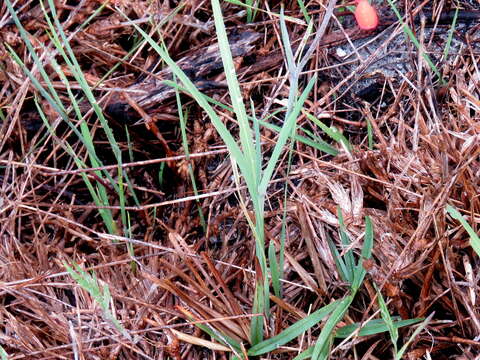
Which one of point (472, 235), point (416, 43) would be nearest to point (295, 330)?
point (472, 235)

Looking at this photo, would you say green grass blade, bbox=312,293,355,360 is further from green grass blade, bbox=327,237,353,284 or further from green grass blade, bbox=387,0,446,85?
green grass blade, bbox=387,0,446,85

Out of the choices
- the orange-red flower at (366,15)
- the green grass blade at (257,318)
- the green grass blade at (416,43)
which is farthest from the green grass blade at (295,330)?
the orange-red flower at (366,15)

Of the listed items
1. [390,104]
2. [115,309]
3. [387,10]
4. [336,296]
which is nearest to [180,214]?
[115,309]

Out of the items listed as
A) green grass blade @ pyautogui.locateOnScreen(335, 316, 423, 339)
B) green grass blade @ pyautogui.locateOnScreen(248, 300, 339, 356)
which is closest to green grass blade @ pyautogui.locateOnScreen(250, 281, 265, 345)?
green grass blade @ pyautogui.locateOnScreen(248, 300, 339, 356)

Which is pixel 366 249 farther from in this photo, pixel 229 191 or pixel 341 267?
pixel 229 191

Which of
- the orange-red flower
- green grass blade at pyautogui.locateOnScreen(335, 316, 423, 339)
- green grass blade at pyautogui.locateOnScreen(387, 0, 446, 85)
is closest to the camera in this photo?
green grass blade at pyautogui.locateOnScreen(335, 316, 423, 339)

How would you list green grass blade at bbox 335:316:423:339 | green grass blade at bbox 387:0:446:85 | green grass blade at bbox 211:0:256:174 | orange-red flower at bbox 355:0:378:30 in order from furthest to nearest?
orange-red flower at bbox 355:0:378:30 → green grass blade at bbox 387:0:446:85 → green grass blade at bbox 335:316:423:339 → green grass blade at bbox 211:0:256:174

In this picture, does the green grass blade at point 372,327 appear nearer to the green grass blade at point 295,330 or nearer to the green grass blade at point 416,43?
the green grass blade at point 295,330
